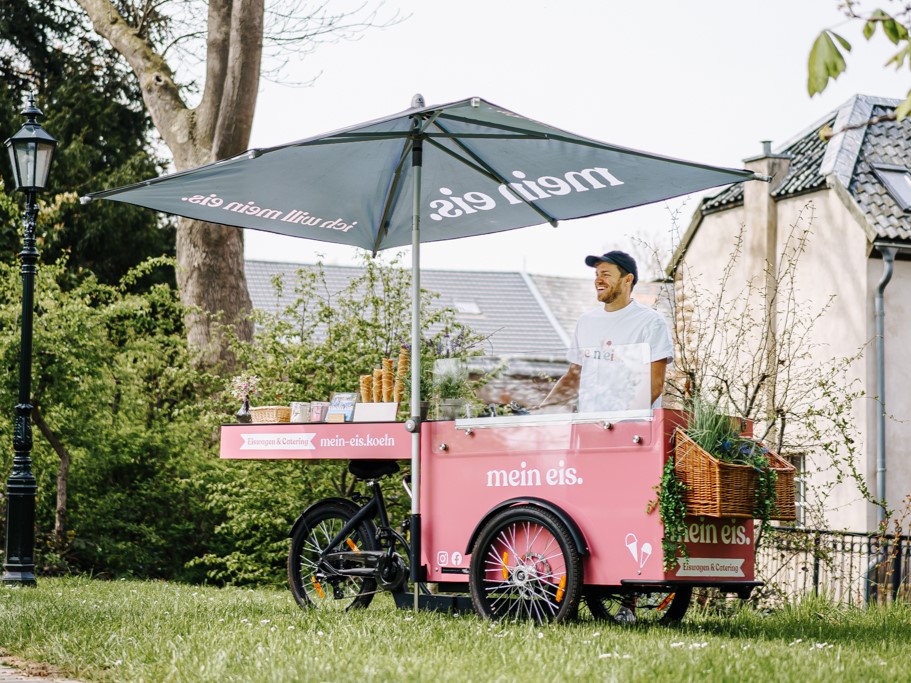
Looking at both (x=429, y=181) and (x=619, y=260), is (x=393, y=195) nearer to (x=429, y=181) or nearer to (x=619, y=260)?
(x=429, y=181)

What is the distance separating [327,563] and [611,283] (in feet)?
8.12

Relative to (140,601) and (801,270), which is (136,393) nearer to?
(140,601)

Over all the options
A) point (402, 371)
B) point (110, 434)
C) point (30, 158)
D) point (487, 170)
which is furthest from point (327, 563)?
point (110, 434)

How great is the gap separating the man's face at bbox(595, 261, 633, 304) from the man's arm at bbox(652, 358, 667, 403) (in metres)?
0.63

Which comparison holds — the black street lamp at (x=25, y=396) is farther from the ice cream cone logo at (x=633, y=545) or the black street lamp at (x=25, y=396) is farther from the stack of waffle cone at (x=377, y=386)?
the ice cream cone logo at (x=633, y=545)

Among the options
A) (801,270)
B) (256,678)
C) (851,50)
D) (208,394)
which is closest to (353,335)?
(208,394)

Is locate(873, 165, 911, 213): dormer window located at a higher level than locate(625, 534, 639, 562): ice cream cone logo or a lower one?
higher

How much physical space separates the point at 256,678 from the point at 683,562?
8.19 ft

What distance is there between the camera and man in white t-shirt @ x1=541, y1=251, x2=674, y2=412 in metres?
6.45

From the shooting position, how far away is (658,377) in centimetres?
643

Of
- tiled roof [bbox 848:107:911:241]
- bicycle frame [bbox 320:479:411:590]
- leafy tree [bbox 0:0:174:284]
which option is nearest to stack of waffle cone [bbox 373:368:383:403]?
bicycle frame [bbox 320:479:411:590]

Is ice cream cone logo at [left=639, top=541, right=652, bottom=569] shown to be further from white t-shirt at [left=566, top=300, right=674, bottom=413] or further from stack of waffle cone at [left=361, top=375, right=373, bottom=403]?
stack of waffle cone at [left=361, top=375, right=373, bottom=403]

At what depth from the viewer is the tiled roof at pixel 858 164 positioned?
68.1 ft

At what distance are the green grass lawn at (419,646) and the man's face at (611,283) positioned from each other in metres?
1.91
